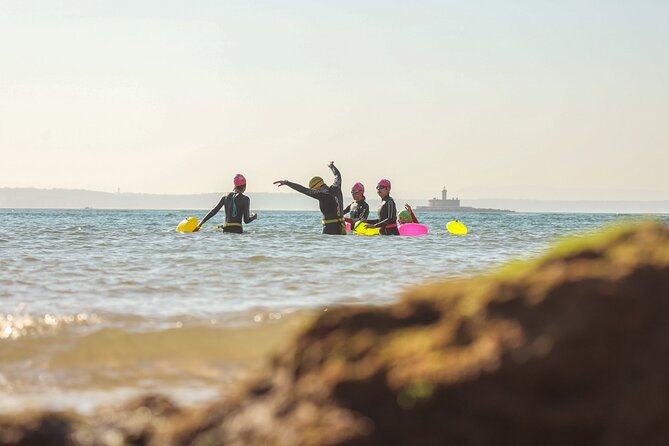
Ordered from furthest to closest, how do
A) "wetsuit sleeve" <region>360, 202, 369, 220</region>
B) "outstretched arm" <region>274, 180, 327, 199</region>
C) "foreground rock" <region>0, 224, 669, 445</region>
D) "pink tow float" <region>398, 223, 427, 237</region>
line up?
"pink tow float" <region>398, 223, 427, 237</region>, "wetsuit sleeve" <region>360, 202, 369, 220</region>, "outstretched arm" <region>274, 180, 327, 199</region>, "foreground rock" <region>0, 224, 669, 445</region>

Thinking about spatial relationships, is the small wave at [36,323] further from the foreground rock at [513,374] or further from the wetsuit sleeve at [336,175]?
the wetsuit sleeve at [336,175]

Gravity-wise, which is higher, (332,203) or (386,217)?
(332,203)

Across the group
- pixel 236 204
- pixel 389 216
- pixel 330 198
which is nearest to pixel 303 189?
pixel 330 198

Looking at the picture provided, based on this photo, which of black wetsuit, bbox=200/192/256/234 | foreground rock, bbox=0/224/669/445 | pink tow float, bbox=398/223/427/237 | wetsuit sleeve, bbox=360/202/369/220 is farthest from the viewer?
pink tow float, bbox=398/223/427/237

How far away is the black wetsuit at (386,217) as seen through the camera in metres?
22.4

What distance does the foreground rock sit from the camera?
8.30 feet

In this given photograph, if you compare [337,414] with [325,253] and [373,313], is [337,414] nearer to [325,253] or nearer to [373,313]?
[373,313]

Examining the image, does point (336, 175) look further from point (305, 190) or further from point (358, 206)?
point (358, 206)

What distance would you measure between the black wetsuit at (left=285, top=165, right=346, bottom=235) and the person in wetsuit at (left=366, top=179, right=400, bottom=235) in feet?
2.96

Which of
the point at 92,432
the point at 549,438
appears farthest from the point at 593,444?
the point at 92,432

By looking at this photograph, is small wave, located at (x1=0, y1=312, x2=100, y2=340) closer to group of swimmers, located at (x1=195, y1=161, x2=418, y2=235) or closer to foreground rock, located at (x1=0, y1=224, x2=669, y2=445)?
foreground rock, located at (x1=0, y1=224, x2=669, y2=445)

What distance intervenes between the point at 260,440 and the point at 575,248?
1322 millimetres

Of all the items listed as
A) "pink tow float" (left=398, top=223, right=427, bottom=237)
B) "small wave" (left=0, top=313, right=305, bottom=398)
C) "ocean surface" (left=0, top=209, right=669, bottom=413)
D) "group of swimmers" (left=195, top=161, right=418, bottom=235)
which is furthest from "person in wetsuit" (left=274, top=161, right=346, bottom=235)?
"small wave" (left=0, top=313, right=305, bottom=398)

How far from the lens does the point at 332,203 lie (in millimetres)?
21562
